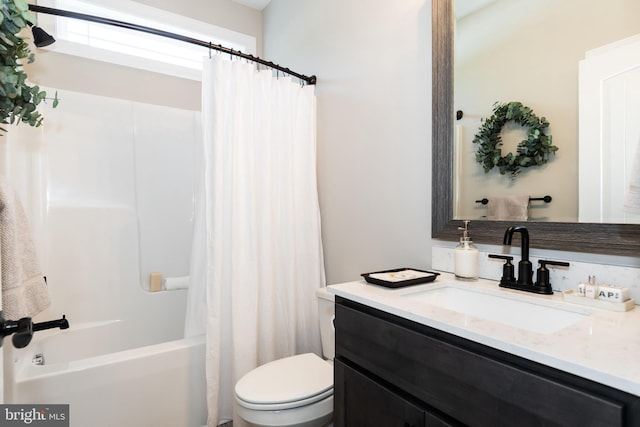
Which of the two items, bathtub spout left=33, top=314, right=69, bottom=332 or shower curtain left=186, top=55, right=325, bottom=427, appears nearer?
bathtub spout left=33, top=314, right=69, bottom=332

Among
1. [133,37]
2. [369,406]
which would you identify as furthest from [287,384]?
[133,37]

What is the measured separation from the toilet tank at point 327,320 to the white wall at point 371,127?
0.29 metres

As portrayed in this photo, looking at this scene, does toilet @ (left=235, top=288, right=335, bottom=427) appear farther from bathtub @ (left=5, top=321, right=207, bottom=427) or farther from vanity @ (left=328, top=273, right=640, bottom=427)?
bathtub @ (left=5, top=321, right=207, bottom=427)

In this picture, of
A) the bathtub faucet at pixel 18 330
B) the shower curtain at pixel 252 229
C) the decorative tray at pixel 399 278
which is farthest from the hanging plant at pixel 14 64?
the decorative tray at pixel 399 278

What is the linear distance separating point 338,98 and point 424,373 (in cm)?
157

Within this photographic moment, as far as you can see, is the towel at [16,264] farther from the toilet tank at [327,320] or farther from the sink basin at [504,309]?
the sink basin at [504,309]

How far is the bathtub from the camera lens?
1.34 m

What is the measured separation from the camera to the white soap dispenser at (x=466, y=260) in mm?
1196

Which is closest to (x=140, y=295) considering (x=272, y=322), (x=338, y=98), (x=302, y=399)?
(x=272, y=322)

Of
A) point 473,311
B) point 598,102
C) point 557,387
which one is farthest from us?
point 473,311

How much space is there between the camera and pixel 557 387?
593mm

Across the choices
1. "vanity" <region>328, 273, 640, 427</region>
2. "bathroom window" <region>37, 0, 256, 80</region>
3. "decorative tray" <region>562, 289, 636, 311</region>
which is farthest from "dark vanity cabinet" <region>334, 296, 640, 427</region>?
"bathroom window" <region>37, 0, 256, 80</region>

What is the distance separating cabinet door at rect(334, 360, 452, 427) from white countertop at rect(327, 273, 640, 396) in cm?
23

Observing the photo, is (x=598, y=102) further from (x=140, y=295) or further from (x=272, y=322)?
(x=140, y=295)
